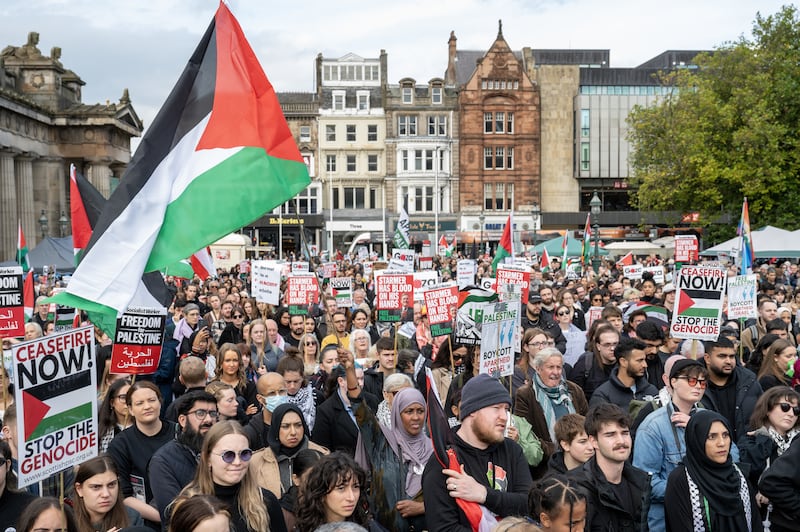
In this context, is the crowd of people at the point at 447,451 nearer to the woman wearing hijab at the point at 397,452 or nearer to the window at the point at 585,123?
the woman wearing hijab at the point at 397,452

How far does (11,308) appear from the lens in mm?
9141

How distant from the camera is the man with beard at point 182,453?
17.5ft

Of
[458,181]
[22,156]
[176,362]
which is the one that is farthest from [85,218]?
[458,181]

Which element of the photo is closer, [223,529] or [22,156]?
[223,529]

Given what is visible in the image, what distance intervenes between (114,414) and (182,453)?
157 cm

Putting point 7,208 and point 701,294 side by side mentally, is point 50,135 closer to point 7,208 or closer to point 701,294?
point 7,208

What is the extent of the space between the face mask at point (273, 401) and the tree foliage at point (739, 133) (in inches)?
1329

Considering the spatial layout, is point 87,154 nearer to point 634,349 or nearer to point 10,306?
point 10,306

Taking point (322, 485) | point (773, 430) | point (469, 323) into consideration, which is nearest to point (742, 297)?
point (469, 323)

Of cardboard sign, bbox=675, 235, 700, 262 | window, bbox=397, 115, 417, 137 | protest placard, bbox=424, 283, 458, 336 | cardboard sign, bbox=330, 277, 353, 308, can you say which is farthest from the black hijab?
window, bbox=397, 115, 417, 137

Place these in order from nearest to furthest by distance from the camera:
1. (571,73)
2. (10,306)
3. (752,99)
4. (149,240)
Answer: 1. (149,240)
2. (10,306)
3. (752,99)
4. (571,73)

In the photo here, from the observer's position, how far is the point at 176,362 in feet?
32.9

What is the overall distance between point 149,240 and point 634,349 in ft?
13.4

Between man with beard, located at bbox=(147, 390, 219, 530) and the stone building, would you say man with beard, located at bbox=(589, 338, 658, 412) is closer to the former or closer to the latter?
man with beard, located at bbox=(147, 390, 219, 530)
